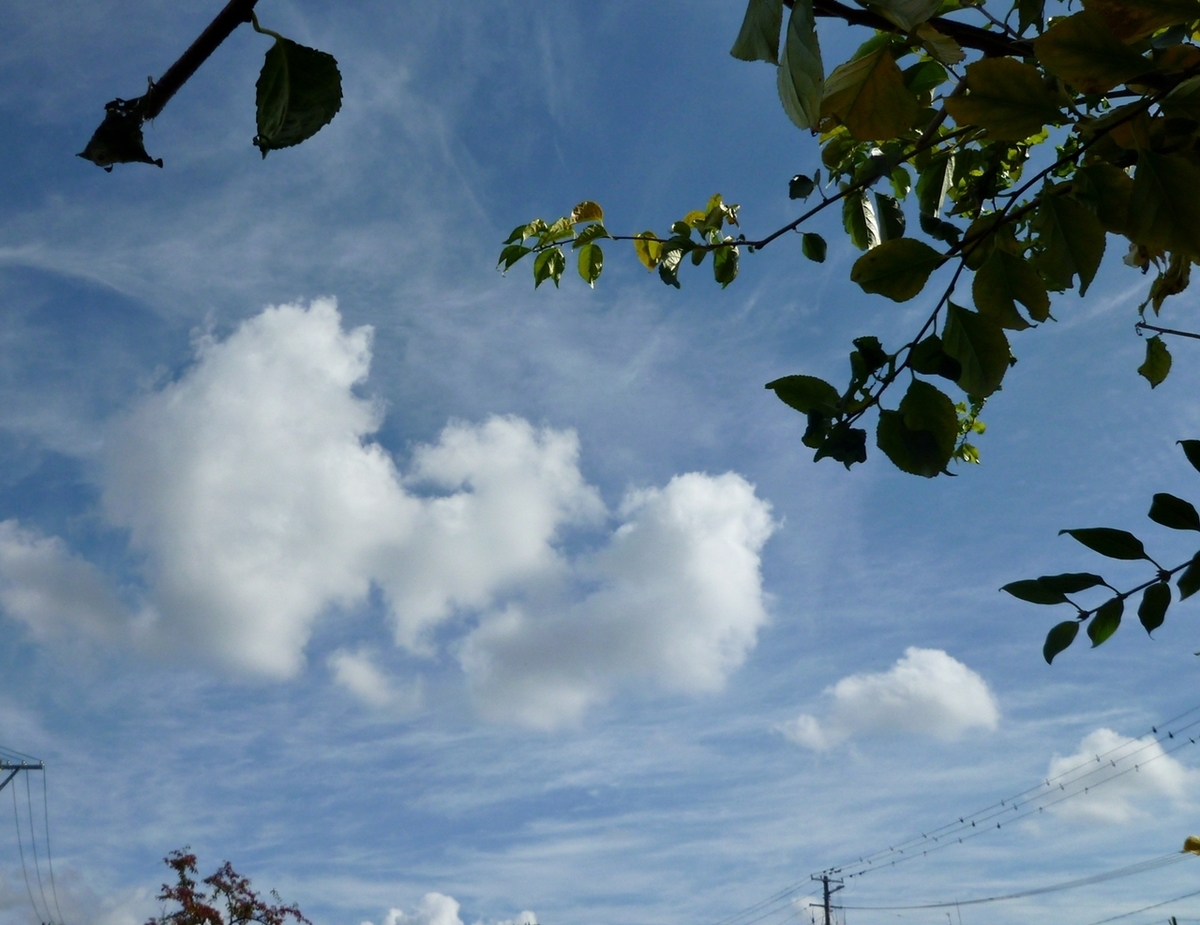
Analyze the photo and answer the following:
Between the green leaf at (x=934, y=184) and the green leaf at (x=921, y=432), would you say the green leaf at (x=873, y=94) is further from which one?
the green leaf at (x=934, y=184)

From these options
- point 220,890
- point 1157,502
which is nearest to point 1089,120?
point 1157,502

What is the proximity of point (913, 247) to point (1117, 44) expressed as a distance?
0.28 metres

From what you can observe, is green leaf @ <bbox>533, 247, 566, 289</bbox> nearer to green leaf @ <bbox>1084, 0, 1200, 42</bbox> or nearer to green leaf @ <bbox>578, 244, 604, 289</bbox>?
green leaf @ <bbox>578, 244, 604, 289</bbox>

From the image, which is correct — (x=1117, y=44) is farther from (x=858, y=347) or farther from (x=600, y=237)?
(x=600, y=237)

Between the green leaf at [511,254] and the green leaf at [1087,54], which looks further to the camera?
the green leaf at [511,254]

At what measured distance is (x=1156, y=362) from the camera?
5.72ft

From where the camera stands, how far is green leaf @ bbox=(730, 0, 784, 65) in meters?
0.71

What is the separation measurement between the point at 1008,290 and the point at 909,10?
1.53ft

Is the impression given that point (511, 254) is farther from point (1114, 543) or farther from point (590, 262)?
point (1114, 543)

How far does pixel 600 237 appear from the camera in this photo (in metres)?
2.28

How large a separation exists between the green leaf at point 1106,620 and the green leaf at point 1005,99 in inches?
27.6

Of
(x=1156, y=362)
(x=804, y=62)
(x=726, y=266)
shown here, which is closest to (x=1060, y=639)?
(x=1156, y=362)

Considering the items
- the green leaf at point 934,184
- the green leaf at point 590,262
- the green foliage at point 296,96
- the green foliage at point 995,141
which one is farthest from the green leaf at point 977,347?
the green leaf at point 590,262

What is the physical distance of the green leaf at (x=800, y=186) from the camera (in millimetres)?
1760
